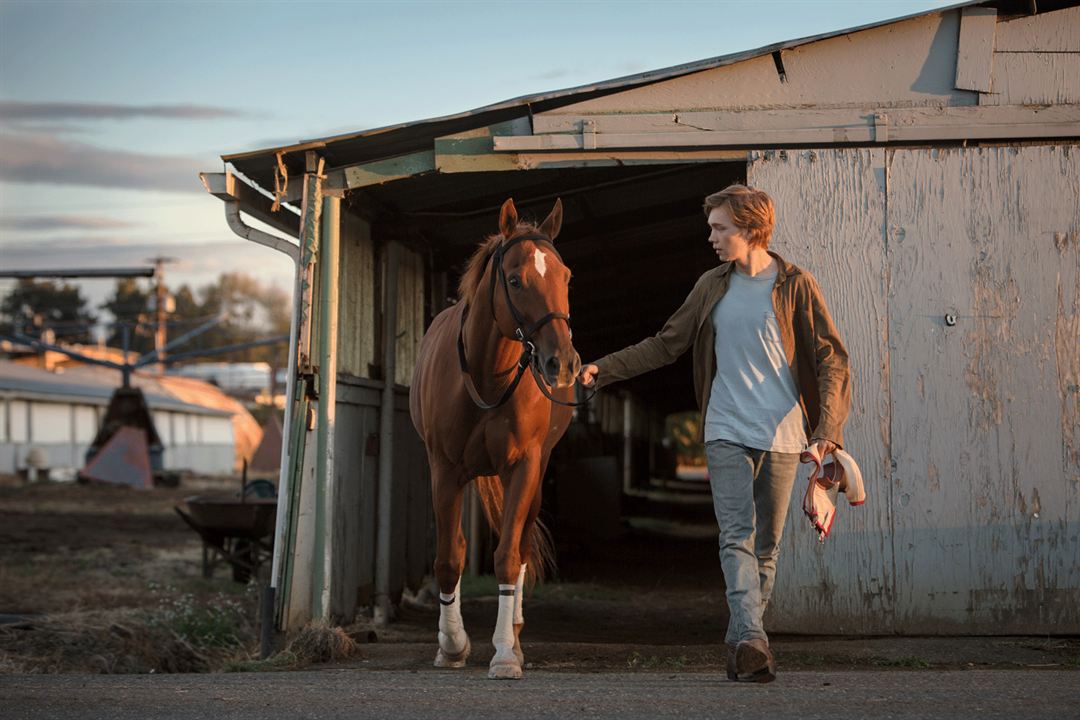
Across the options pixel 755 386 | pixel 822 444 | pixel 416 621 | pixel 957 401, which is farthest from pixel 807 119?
pixel 416 621

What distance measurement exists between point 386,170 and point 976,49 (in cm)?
354

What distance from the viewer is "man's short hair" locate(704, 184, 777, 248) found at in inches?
202

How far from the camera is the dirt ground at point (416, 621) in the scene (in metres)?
6.57

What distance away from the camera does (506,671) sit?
18.8ft

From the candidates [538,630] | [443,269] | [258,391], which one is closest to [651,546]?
[443,269]

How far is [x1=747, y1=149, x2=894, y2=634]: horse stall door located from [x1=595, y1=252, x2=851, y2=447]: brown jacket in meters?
1.93

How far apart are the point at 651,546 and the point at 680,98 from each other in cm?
972

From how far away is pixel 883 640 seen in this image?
6875mm

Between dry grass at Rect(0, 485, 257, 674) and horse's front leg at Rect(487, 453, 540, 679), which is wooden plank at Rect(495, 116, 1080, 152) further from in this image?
dry grass at Rect(0, 485, 257, 674)

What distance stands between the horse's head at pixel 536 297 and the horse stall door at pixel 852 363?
1815mm

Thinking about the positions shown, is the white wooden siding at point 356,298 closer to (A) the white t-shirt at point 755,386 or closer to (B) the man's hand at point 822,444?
(A) the white t-shirt at point 755,386

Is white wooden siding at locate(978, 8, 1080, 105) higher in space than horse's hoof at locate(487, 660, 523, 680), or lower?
higher

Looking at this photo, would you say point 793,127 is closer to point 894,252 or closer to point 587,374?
point 894,252

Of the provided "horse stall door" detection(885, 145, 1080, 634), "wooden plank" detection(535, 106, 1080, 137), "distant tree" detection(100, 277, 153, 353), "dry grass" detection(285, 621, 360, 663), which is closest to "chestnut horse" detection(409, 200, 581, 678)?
"dry grass" detection(285, 621, 360, 663)
